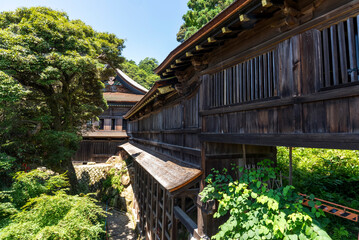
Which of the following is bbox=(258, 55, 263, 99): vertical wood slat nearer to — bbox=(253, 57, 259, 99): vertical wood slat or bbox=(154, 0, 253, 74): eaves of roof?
bbox=(253, 57, 259, 99): vertical wood slat

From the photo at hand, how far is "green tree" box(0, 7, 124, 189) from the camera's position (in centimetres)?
952

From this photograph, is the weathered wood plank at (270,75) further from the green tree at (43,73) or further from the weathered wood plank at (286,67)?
the green tree at (43,73)

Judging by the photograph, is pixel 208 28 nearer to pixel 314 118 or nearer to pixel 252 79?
pixel 252 79

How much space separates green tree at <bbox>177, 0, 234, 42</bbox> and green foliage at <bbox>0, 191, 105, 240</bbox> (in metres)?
22.4

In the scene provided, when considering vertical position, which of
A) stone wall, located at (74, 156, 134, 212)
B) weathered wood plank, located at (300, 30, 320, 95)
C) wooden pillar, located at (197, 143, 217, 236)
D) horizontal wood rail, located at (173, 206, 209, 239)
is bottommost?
stone wall, located at (74, 156, 134, 212)

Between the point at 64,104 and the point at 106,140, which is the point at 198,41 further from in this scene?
the point at 106,140

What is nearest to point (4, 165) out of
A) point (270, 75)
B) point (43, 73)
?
point (43, 73)

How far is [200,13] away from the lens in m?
25.5

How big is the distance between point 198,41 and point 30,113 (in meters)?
11.9

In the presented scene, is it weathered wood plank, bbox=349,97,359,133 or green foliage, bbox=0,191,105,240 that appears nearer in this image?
weathered wood plank, bbox=349,97,359,133

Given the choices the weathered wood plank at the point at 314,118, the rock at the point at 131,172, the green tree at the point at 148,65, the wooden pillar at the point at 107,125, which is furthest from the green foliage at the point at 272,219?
the green tree at the point at 148,65

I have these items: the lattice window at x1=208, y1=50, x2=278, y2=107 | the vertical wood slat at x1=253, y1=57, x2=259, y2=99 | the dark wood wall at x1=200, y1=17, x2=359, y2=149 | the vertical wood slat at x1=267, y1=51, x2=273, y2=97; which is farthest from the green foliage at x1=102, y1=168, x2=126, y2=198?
the vertical wood slat at x1=267, y1=51, x2=273, y2=97

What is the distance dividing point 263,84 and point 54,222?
7426 mm

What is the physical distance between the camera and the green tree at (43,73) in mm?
9516
